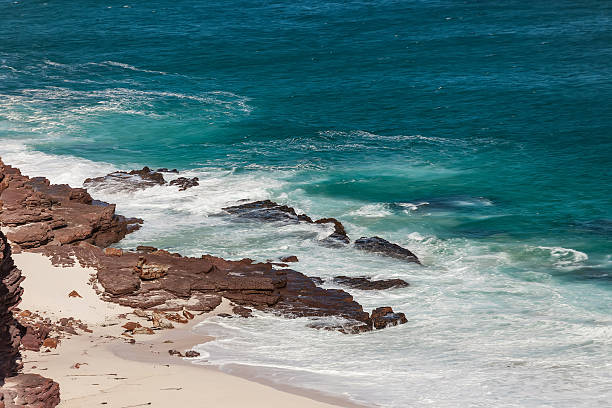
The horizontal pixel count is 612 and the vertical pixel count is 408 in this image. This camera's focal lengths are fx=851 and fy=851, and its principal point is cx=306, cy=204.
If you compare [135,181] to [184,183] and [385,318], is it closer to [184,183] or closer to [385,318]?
[184,183]

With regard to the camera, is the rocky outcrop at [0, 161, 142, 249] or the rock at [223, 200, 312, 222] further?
the rock at [223, 200, 312, 222]

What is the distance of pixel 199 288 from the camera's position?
33.8 meters

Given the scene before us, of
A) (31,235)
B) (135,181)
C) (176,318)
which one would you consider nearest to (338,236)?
(176,318)

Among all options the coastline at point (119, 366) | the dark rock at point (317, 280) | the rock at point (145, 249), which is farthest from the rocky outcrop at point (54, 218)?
the dark rock at point (317, 280)

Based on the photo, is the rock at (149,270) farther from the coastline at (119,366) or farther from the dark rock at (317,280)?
the dark rock at (317,280)

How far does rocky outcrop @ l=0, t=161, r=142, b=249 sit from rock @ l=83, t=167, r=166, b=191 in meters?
6.25

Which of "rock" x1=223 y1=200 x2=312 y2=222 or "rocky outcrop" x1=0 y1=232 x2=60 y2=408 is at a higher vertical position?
"rocky outcrop" x1=0 y1=232 x2=60 y2=408

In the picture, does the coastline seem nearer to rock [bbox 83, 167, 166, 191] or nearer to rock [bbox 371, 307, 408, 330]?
rock [bbox 371, 307, 408, 330]

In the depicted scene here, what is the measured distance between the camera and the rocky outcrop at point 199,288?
3269cm

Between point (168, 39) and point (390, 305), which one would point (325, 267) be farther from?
point (168, 39)

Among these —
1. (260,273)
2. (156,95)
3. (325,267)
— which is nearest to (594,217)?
(325,267)

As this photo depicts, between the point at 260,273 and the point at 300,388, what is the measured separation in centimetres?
1037

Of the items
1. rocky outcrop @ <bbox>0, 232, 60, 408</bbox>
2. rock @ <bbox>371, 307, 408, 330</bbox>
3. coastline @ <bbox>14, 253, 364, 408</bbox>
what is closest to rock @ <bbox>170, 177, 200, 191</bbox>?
coastline @ <bbox>14, 253, 364, 408</bbox>

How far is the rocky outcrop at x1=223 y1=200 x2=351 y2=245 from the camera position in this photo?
45.6 metres
